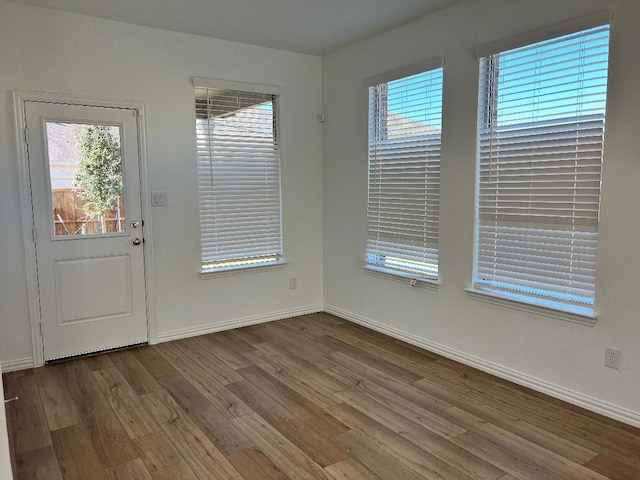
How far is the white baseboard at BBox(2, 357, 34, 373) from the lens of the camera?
3533 millimetres

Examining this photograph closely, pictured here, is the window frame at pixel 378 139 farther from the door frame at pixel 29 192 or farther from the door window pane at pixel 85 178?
the door window pane at pixel 85 178

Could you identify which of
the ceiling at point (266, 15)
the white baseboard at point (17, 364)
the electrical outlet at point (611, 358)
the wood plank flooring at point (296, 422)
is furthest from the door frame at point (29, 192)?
the electrical outlet at point (611, 358)

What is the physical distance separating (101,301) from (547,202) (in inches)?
136

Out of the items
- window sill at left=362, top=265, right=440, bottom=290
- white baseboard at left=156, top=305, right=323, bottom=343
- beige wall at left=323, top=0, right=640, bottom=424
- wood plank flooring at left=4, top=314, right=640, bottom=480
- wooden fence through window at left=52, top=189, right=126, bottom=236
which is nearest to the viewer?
wood plank flooring at left=4, top=314, right=640, bottom=480

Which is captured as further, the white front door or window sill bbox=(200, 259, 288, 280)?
window sill bbox=(200, 259, 288, 280)

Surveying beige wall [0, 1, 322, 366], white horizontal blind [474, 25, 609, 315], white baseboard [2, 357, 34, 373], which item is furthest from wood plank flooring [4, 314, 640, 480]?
white horizontal blind [474, 25, 609, 315]

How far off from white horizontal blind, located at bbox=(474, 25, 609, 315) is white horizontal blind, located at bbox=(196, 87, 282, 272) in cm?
207

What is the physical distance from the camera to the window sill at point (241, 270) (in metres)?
4.38

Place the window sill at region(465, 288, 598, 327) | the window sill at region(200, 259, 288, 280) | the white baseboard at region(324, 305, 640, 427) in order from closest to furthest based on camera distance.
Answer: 1. the white baseboard at region(324, 305, 640, 427)
2. the window sill at region(465, 288, 598, 327)
3. the window sill at region(200, 259, 288, 280)

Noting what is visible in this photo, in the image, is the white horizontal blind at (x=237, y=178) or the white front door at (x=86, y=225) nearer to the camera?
the white front door at (x=86, y=225)

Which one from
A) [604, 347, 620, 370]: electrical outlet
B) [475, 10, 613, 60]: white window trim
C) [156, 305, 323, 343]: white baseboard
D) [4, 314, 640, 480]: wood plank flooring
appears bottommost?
[4, 314, 640, 480]: wood plank flooring

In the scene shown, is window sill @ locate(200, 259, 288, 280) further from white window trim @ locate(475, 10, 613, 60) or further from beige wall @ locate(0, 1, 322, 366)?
white window trim @ locate(475, 10, 613, 60)

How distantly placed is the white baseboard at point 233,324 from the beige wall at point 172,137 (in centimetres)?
2

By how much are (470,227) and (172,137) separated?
101 inches
